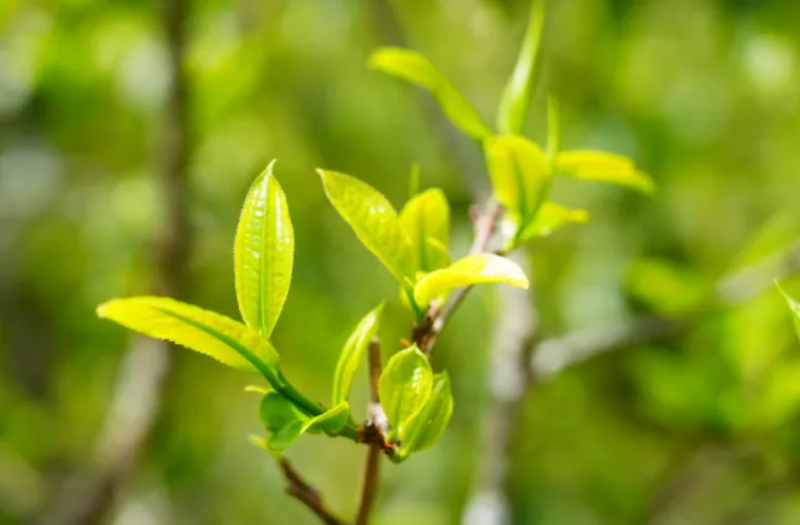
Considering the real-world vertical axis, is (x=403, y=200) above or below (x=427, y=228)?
below

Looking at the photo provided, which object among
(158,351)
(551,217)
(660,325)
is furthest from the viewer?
(158,351)

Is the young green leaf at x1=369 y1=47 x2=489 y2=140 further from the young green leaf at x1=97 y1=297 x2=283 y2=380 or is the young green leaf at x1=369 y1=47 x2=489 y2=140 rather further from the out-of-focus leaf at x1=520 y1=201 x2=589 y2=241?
the young green leaf at x1=97 y1=297 x2=283 y2=380

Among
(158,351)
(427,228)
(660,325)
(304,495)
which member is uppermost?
(427,228)

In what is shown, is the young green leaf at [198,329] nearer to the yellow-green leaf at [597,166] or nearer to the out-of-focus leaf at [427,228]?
the out-of-focus leaf at [427,228]

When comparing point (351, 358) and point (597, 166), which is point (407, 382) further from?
point (597, 166)

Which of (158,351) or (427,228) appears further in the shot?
(158,351)

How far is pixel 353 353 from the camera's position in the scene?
0.40m

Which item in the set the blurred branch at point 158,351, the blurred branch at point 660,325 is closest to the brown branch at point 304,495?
the blurred branch at point 660,325

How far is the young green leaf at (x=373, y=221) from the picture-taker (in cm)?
40

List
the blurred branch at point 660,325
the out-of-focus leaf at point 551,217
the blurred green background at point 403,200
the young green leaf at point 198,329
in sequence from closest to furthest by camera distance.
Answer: the young green leaf at point 198,329 → the out-of-focus leaf at point 551,217 → the blurred branch at point 660,325 → the blurred green background at point 403,200

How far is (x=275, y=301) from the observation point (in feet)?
1.28

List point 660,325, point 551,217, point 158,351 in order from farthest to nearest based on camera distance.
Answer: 1. point 158,351
2. point 660,325
3. point 551,217

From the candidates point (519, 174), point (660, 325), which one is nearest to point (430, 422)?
point (519, 174)

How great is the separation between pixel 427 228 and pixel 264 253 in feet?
0.29
